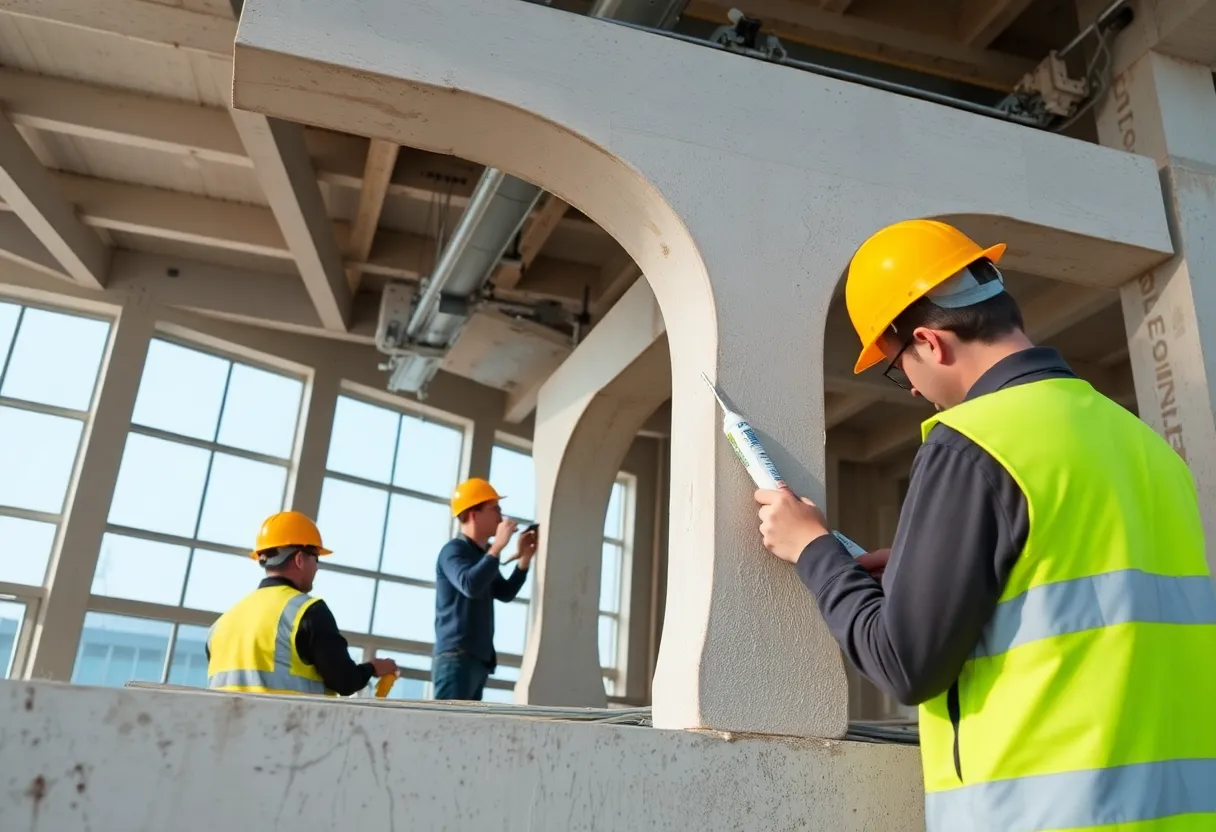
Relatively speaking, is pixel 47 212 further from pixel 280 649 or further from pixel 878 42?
pixel 878 42

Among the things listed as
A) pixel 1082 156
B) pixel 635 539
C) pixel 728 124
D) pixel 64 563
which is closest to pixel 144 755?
pixel 728 124

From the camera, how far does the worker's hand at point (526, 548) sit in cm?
486

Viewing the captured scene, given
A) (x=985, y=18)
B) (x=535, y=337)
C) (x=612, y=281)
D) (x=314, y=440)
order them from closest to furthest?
1. (x=985, y=18)
2. (x=535, y=337)
3. (x=612, y=281)
4. (x=314, y=440)

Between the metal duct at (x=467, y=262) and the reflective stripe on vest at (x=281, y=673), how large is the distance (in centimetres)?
170

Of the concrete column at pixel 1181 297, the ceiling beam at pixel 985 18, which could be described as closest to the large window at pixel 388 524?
the ceiling beam at pixel 985 18

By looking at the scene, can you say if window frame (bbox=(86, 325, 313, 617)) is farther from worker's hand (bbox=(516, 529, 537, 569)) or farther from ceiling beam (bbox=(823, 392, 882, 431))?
ceiling beam (bbox=(823, 392, 882, 431))

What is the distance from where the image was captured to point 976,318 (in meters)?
1.64

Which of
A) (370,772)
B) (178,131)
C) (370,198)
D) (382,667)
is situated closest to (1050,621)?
(370,772)

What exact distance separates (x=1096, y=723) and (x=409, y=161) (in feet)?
17.5

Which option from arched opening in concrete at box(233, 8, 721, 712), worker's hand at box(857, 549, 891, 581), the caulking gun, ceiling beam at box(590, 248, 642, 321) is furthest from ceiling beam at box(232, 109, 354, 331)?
worker's hand at box(857, 549, 891, 581)

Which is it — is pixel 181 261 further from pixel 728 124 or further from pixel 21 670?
pixel 728 124

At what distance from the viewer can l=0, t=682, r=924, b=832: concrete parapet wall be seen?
1.48 metres

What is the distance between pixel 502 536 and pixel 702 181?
7.68 ft

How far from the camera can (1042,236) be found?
2.96 m
